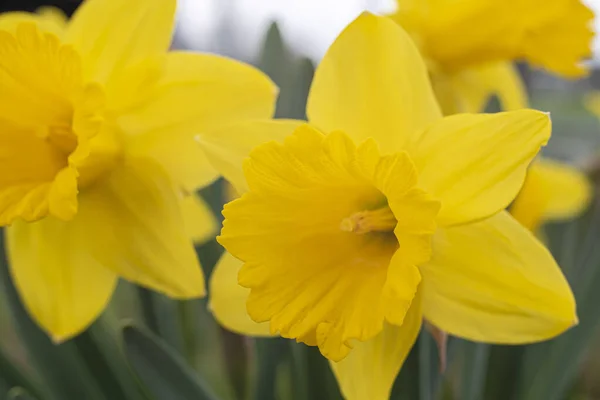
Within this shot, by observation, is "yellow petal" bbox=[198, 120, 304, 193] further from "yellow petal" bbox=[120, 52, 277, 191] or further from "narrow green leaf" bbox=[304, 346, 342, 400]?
"narrow green leaf" bbox=[304, 346, 342, 400]

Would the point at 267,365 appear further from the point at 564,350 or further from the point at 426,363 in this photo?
the point at 564,350

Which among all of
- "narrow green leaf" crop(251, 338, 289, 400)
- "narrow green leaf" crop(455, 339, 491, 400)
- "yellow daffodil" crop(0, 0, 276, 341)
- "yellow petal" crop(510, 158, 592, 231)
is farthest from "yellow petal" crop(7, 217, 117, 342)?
"yellow petal" crop(510, 158, 592, 231)

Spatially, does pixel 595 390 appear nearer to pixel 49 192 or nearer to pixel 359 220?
pixel 359 220

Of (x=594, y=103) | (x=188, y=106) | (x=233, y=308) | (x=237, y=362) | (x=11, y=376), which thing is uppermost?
(x=188, y=106)

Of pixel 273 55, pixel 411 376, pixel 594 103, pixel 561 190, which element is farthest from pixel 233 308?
pixel 594 103

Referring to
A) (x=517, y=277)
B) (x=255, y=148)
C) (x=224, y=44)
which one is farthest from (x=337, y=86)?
(x=224, y=44)

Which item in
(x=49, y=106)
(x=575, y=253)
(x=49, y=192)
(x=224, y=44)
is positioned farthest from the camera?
(x=224, y=44)
